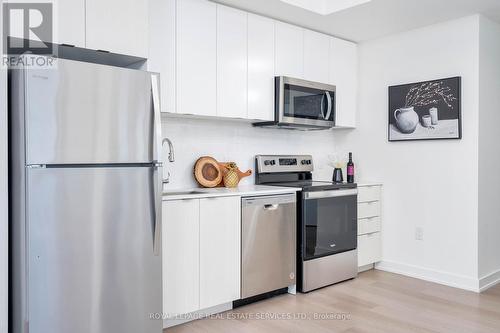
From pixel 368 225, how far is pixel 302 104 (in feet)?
4.31

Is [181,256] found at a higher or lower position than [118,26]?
lower

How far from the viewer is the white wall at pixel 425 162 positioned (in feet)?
11.6

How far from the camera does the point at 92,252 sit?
2.05 metres

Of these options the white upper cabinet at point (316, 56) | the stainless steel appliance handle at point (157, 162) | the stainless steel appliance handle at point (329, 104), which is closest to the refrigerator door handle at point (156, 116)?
the stainless steel appliance handle at point (157, 162)

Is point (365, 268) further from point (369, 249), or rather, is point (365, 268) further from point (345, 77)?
point (345, 77)

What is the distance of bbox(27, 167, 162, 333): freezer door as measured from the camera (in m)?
1.92

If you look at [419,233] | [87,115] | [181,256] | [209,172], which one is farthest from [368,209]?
[87,115]

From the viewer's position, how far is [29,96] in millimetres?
1873

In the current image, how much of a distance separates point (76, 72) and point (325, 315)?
221cm

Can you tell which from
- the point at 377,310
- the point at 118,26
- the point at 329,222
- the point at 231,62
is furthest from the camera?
the point at 329,222

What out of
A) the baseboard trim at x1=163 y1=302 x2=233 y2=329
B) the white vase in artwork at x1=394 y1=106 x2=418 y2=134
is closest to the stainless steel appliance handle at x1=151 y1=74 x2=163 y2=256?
the baseboard trim at x1=163 y1=302 x2=233 y2=329

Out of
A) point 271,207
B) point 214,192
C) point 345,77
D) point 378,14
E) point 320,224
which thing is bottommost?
point 320,224

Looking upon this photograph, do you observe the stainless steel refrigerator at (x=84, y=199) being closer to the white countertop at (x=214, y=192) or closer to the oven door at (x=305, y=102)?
the white countertop at (x=214, y=192)

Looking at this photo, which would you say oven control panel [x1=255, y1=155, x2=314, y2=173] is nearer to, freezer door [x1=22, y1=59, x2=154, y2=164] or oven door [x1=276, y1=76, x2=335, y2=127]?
oven door [x1=276, y1=76, x2=335, y2=127]
